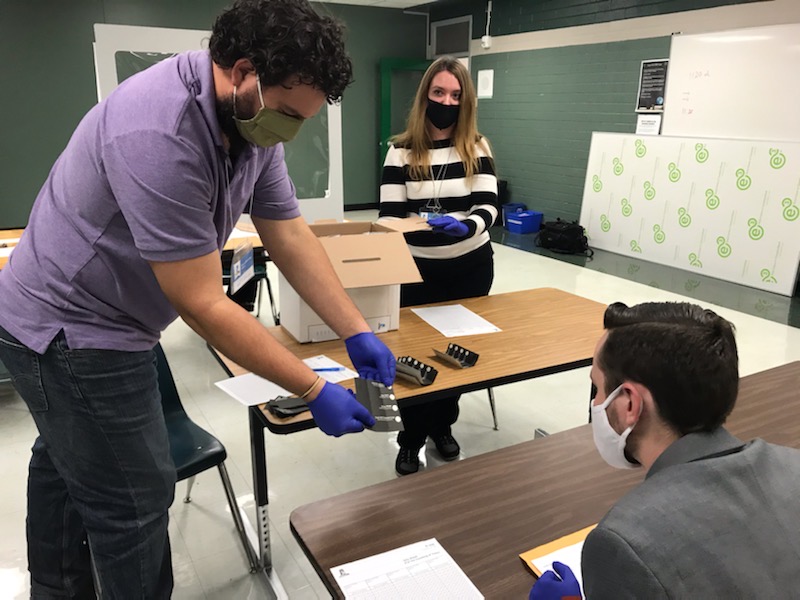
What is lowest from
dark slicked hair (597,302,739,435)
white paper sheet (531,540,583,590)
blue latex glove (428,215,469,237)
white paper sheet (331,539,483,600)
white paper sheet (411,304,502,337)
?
white paper sheet (331,539,483,600)

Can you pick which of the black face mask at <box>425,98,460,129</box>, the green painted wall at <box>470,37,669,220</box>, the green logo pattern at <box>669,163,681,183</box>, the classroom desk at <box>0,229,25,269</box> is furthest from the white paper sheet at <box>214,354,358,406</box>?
the green painted wall at <box>470,37,669,220</box>

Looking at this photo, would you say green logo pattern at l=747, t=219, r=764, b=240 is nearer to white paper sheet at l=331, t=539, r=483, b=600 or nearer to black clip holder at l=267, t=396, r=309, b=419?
black clip holder at l=267, t=396, r=309, b=419

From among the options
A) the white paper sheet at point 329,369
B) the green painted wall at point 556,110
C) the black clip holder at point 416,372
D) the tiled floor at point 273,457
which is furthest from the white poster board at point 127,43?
the green painted wall at point 556,110

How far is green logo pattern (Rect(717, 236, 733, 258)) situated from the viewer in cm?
542

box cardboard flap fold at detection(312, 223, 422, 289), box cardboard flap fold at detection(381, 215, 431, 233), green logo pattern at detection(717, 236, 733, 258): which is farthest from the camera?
green logo pattern at detection(717, 236, 733, 258)

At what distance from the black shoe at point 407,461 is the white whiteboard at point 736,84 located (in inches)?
171

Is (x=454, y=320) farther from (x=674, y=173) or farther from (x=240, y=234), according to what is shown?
(x=674, y=173)

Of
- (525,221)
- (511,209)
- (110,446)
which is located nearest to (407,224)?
(110,446)

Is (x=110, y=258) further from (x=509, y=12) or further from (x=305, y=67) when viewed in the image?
(x=509, y=12)

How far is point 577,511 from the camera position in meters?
1.15

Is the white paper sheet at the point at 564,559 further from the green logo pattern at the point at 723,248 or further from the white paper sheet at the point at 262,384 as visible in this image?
the green logo pattern at the point at 723,248

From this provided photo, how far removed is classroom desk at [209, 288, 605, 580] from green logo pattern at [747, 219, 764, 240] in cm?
361

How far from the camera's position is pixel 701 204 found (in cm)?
559

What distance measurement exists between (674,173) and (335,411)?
5483 mm
